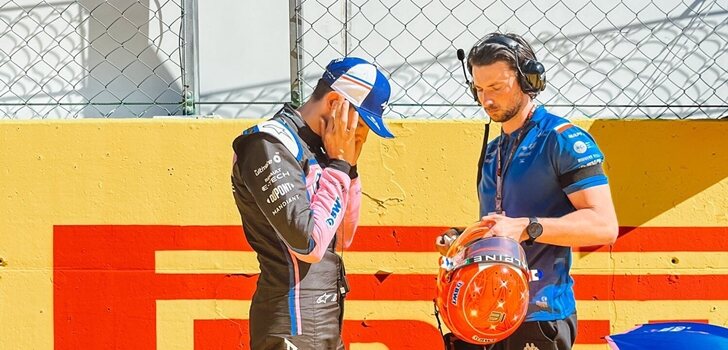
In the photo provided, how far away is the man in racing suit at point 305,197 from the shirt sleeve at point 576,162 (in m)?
0.58

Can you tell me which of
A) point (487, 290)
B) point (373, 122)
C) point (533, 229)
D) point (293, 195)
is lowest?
point (487, 290)

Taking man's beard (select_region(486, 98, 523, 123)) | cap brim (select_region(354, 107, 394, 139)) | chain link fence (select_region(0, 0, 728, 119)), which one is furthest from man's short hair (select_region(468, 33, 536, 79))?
chain link fence (select_region(0, 0, 728, 119))

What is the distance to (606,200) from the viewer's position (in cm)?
298

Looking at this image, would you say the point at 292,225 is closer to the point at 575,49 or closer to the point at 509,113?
the point at 509,113

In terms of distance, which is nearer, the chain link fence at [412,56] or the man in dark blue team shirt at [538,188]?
the man in dark blue team shirt at [538,188]

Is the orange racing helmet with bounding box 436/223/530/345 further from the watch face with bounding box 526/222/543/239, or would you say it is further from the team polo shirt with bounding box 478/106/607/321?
the team polo shirt with bounding box 478/106/607/321

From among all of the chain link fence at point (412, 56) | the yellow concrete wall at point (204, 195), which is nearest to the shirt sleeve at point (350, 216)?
the yellow concrete wall at point (204, 195)

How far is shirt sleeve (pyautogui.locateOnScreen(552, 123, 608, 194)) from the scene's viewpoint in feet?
9.70

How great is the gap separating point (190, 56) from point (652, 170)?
7.72ft

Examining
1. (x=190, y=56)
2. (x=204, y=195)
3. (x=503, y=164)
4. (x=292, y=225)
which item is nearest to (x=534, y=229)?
(x=503, y=164)

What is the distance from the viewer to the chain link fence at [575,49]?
483cm

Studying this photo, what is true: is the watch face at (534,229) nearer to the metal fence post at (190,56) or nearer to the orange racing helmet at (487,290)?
the orange racing helmet at (487,290)

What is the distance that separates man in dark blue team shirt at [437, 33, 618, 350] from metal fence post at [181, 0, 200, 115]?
1.92 m

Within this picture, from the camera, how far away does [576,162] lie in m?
2.96
